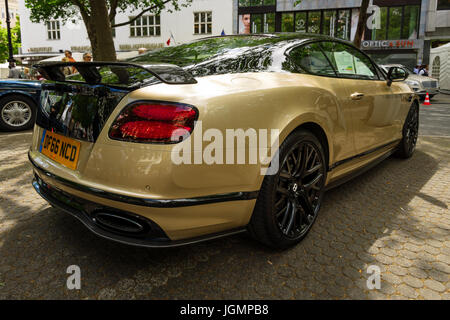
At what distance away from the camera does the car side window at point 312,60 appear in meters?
2.81

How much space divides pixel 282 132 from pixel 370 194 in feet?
6.21

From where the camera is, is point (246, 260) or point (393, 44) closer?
point (246, 260)

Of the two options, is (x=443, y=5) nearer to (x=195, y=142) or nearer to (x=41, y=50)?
(x=195, y=142)

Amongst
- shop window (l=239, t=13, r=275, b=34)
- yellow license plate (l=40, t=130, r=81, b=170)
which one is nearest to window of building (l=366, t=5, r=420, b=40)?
shop window (l=239, t=13, r=275, b=34)

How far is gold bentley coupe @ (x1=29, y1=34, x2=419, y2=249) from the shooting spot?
1873 millimetres

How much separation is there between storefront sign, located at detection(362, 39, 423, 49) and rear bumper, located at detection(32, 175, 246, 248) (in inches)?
1139

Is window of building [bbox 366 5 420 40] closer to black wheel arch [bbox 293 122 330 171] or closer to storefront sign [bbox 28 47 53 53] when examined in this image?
storefront sign [bbox 28 47 53 53]

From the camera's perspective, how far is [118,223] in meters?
2.03

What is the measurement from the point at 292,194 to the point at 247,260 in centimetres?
54

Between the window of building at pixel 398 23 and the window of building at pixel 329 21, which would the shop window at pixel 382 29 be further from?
the window of building at pixel 329 21

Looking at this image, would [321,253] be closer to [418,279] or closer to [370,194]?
[418,279]

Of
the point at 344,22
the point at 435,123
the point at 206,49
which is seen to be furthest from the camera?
the point at 344,22

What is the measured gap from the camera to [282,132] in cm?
227

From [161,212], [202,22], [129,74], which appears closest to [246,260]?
[161,212]
